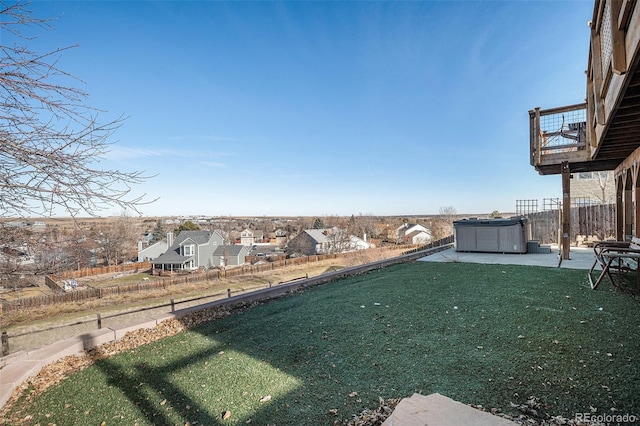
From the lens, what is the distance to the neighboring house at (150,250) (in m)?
28.2

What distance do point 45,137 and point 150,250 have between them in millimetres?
31025

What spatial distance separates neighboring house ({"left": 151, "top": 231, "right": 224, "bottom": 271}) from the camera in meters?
24.0

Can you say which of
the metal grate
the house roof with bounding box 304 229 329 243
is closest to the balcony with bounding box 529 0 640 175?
the metal grate

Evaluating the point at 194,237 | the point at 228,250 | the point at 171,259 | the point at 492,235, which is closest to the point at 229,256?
the point at 228,250

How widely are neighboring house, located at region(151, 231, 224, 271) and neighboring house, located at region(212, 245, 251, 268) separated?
0.46 metres

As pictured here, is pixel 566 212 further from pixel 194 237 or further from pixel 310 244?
pixel 194 237

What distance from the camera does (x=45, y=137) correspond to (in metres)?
2.14

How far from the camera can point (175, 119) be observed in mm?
8695

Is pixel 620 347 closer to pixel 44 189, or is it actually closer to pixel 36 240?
pixel 44 189

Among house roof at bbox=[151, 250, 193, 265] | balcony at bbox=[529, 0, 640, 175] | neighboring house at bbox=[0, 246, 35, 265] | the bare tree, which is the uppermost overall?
balcony at bbox=[529, 0, 640, 175]

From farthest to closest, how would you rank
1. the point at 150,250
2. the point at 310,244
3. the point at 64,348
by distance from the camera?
the point at 150,250
the point at 310,244
the point at 64,348

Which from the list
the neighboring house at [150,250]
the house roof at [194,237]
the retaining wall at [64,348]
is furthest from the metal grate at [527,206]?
the neighboring house at [150,250]

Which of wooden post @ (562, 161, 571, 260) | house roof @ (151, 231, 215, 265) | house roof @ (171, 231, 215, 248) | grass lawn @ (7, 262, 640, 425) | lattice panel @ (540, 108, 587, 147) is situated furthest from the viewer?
house roof @ (171, 231, 215, 248)

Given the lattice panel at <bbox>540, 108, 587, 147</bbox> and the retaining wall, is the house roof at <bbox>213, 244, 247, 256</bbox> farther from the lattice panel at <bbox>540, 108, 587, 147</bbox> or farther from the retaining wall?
the lattice panel at <bbox>540, 108, 587, 147</bbox>
